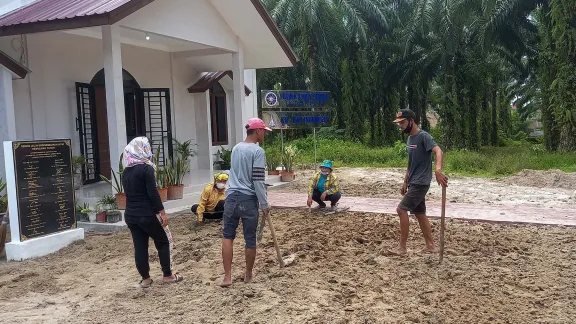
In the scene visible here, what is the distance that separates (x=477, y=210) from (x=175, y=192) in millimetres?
5326

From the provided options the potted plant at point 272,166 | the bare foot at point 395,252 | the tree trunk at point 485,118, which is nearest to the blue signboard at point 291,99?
the potted plant at point 272,166

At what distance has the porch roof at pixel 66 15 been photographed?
7.73m

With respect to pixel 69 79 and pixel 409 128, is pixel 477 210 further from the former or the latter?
pixel 69 79

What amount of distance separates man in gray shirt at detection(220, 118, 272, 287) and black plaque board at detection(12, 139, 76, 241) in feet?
9.74

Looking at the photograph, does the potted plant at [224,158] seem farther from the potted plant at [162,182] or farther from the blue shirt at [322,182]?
the blue shirt at [322,182]

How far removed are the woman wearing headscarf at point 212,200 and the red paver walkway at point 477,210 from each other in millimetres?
1983

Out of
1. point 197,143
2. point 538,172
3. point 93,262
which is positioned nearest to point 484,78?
point 538,172

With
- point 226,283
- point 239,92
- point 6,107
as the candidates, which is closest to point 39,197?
point 6,107

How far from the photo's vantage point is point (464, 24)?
78.9 ft

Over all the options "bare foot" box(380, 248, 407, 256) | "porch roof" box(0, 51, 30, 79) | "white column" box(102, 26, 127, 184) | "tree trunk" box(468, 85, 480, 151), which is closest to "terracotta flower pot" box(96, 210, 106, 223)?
"white column" box(102, 26, 127, 184)

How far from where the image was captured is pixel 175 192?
31.9ft

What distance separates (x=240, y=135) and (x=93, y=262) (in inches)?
236

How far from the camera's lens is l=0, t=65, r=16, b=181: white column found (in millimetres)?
8438

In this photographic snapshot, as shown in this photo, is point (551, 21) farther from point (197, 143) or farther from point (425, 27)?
point (197, 143)
